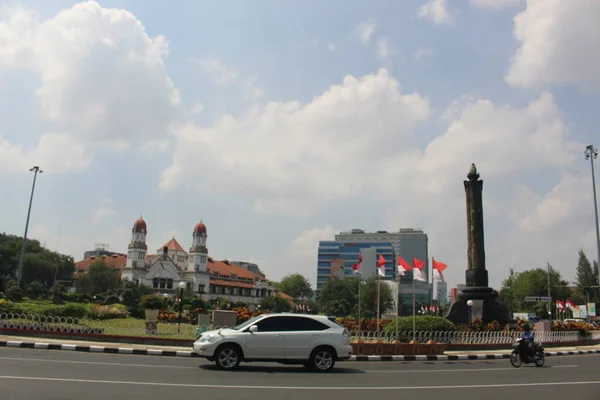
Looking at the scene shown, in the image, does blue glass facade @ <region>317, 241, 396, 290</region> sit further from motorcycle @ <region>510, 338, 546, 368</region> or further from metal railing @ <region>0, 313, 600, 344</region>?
motorcycle @ <region>510, 338, 546, 368</region>

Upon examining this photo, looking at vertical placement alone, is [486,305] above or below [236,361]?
above

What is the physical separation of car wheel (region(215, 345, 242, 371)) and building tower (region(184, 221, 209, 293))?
302 ft

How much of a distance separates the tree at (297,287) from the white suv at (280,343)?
124 m

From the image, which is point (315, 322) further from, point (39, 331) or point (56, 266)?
point (56, 266)

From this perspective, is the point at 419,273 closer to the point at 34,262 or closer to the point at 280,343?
the point at 280,343

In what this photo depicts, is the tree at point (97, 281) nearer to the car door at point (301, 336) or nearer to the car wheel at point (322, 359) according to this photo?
the car door at point (301, 336)

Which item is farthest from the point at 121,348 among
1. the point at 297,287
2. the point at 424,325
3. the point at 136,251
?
the point at 297,287

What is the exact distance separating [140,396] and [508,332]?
70.6ft

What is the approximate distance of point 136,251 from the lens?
98.1 meters

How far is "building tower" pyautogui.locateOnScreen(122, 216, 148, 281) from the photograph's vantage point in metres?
97.2

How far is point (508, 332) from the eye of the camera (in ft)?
82.2

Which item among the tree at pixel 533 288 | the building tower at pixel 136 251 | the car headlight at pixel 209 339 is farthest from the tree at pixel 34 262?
the tree at pixel 533 288

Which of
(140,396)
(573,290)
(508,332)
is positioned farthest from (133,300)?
(573,290)

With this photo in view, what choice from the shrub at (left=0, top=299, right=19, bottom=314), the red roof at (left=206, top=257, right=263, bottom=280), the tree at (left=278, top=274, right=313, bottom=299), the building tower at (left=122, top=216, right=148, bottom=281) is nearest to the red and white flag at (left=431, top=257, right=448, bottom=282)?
the shrub at (left=0, top=299, right=19, bottom=314)
